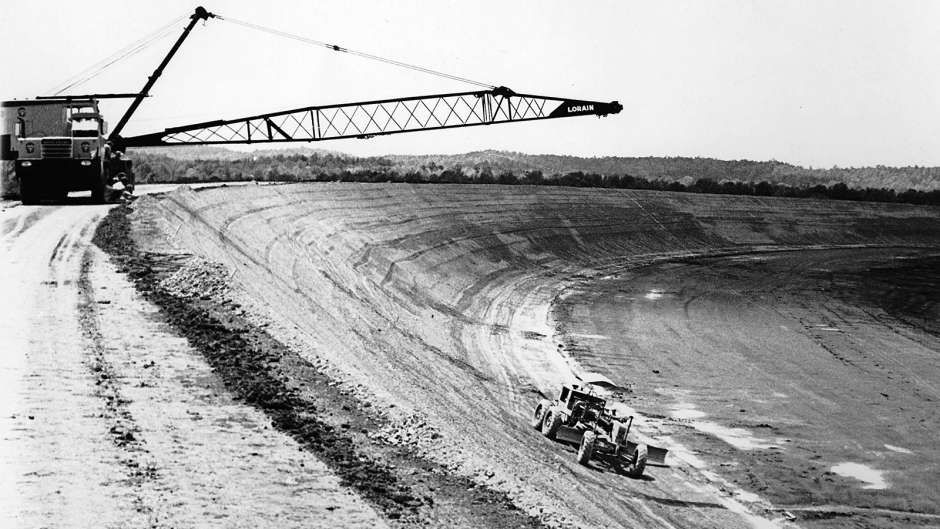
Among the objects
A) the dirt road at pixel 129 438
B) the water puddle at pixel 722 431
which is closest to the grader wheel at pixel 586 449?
the water puddle at pixel 722 431

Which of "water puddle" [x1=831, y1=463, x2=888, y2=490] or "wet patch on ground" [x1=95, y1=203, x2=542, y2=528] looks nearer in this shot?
"wet patch on ground" [x1=95, y1=203, x2=542, y2=528]

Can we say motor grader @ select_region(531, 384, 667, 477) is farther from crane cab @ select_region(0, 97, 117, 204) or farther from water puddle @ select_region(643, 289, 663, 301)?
water puddle @ select_region(643, 289, 663, 301)

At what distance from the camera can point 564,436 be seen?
22.5 meters

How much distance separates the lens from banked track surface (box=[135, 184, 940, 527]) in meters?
20.1

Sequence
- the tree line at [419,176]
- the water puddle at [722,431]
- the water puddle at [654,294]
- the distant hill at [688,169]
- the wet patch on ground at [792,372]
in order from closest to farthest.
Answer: the wet patch on ground at [792,372] → the water puddle at [722,431] → the water puddle at [654,294] → the tree line at [419,176] → the distant hill at [688,169]

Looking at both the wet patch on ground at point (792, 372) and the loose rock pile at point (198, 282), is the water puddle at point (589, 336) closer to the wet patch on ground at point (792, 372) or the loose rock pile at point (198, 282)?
the wet patch on ground at point (792, 372)

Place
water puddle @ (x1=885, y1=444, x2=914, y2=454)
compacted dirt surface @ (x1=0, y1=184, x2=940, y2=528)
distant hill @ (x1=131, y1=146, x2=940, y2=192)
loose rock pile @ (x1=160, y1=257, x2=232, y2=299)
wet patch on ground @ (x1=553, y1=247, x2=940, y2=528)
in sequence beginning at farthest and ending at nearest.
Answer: distant hill @ (x1=131, y1=146, x2=940, y2=192)
water puddle @ (x1=885, y1=444, x2=914, y2=454)
loose rock pile @ (x1=160, y1=257, x2=232, y2=299)
wet patch on ground @ (x1=553, y1=247, x2=940, y2=528)
compacted dirt surface @ (x1=0, y1=184, x2=940, y2=528)

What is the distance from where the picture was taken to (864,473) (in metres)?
23.7

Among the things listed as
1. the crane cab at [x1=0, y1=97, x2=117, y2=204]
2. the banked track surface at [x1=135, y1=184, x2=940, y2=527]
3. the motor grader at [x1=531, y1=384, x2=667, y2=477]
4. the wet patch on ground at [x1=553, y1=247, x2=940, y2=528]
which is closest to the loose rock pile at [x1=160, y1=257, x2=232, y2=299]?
the banked track surface at [x1=135, y1=184, x2=940, y2=527]

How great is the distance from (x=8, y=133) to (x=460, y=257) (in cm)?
2360

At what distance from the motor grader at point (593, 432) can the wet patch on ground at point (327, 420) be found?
198 inches

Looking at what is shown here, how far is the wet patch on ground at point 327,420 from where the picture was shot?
1529cm

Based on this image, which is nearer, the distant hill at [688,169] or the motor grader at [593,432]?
the motor grader at [593,432]

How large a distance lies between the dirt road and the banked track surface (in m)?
3.11
